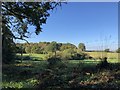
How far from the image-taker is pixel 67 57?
30.2 ft

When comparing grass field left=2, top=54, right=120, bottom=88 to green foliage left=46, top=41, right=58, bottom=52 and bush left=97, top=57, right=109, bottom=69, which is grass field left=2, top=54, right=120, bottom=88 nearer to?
bush left=97, top=57, right=109, bottom=69

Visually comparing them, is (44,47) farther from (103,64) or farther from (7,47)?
(103,64)

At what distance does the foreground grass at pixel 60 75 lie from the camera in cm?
691

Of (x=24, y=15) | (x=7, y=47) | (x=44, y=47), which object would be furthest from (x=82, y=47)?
(x=7, y=47)

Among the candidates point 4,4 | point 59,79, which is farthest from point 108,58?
point 4,4

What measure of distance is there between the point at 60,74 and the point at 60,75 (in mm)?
134

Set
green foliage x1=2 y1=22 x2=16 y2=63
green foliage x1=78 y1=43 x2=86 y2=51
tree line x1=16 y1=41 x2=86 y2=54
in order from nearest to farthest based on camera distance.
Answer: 1. green foliage x1=78 y1=43 x2=86 y2=51
2. tree line x1=16 y1=41 x2=86 y2=54
3. green foliage x1=2 y1=22 x2=16 y2=63

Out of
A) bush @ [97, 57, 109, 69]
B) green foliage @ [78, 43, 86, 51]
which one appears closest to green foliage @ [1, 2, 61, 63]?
green foliage @ [78, 43, 86, 51]

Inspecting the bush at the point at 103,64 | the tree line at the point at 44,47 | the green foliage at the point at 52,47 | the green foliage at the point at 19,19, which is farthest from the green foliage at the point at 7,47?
the bush at the point at 103,64

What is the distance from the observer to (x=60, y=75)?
25.4ft

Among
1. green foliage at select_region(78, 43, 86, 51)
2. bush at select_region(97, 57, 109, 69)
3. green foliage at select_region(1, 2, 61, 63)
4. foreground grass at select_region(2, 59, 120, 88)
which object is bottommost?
foreground grass at select_region(2, 59, 120, 88)

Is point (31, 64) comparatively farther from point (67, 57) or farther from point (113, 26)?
point (113, 26)

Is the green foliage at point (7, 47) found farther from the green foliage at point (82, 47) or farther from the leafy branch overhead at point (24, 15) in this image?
the green foliage at point (82, 47)

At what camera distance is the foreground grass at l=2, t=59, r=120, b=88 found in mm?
6906
